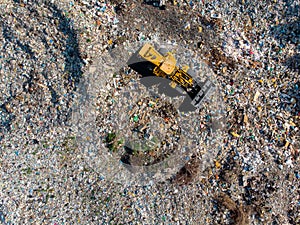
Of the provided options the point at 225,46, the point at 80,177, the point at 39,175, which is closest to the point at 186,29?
the point at 225,46

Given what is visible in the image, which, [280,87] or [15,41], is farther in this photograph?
[280,87]

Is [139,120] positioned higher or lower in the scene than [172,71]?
lower

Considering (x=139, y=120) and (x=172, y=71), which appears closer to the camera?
(x=172, y=71)

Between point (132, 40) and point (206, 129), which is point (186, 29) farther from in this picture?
point (206, 129)
